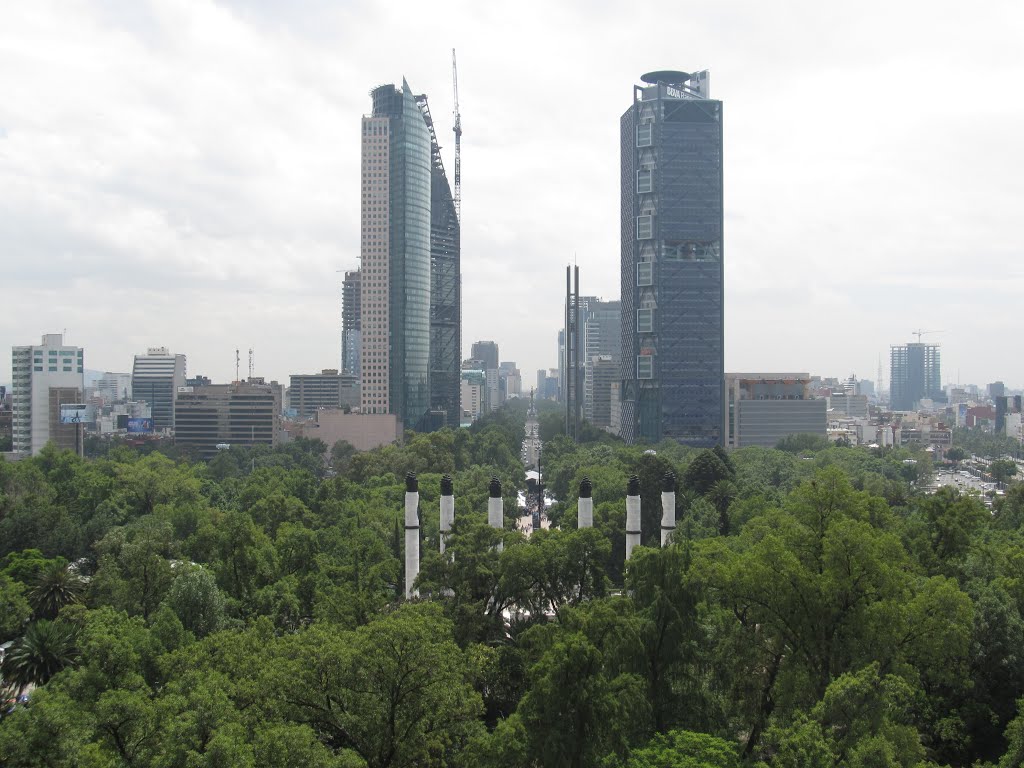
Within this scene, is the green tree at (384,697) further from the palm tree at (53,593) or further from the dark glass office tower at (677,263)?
the dark glass office tower at (677,263)

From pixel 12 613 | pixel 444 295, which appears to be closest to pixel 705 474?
pixel 12 613

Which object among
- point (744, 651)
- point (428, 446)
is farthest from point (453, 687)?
point (428, 446)

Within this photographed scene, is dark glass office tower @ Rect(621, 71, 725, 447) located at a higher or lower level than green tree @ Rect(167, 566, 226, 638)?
higher

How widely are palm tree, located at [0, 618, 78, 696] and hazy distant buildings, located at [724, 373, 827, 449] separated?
12218 centimetres

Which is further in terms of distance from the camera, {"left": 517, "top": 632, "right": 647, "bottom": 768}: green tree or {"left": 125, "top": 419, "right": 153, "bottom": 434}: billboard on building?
{"left": 125, "top": 419, "right": 153, "bottom": 434}: billboard on building

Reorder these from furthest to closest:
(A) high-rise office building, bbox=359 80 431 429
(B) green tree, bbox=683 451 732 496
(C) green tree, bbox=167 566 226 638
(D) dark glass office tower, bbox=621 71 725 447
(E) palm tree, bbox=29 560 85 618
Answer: (A) high-rise office building, bbox=359 80 431 429 → (D) dark glass office tower, bbox=621 71 725 447 → (B) green tree, bbox=683 451 732 496 → (E) palm tree, bbox=29 560 85 618 → (C) green tree, bbox=167 566 226 638

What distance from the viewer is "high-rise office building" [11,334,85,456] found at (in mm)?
127500

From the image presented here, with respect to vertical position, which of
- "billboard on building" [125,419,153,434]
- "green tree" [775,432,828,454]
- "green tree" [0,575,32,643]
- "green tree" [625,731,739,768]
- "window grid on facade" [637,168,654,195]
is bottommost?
"green tree" [0,575,32,643]

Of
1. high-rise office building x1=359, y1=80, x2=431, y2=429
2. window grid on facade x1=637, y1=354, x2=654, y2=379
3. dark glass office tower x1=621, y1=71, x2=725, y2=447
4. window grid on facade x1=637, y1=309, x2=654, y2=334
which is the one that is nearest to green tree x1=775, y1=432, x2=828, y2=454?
dark glass office tower x1=621, y1=71, x2=725, y2=447

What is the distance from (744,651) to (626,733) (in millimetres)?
7199

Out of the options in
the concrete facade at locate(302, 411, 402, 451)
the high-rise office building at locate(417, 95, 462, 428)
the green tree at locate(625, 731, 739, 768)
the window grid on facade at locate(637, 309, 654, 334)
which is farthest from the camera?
the high-rise office building at locate(417, 95, 462, 428)

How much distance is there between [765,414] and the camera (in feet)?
470

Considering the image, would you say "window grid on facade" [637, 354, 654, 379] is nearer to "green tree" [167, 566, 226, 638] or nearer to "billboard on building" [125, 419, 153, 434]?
"billboard on building" [125, 419, 153, 434]

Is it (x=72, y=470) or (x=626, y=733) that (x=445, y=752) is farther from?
(x=72, y=470)
